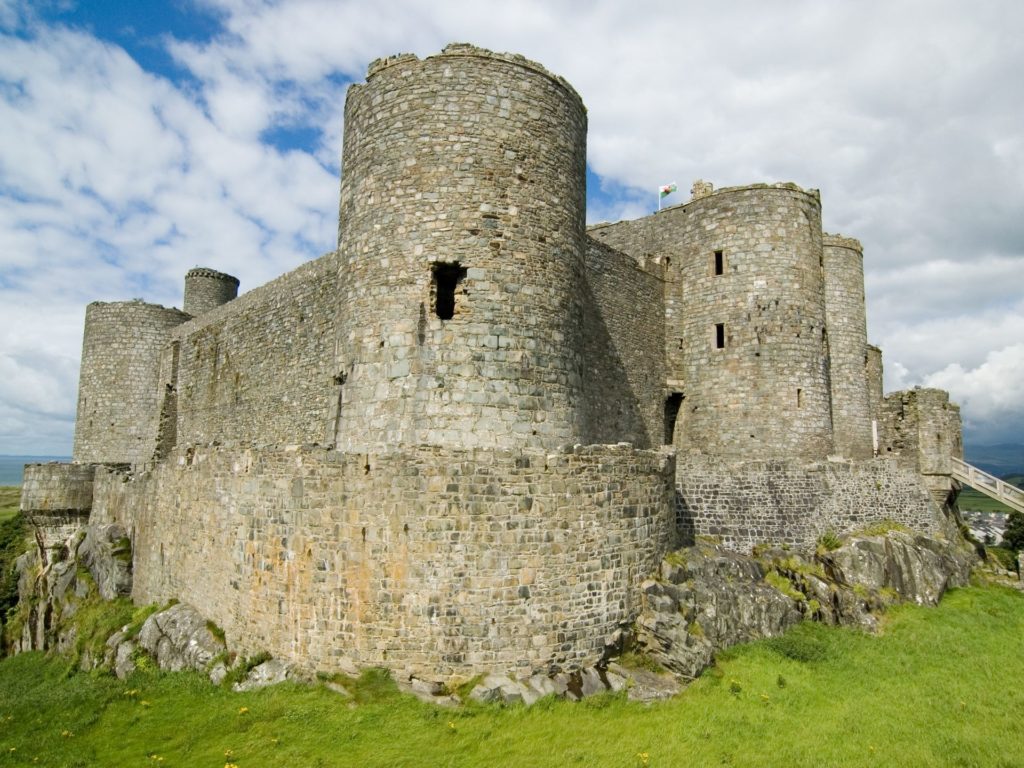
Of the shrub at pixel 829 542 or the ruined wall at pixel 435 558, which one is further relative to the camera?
the shrub at pixel 829 542

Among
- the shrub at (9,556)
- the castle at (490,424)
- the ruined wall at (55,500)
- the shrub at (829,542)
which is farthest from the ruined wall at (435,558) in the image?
the shrub at (9,556)

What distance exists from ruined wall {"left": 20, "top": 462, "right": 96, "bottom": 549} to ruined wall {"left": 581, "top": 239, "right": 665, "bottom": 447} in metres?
15.4

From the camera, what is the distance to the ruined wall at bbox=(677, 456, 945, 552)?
1595cm

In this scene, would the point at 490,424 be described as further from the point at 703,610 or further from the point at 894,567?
the point at 894,567

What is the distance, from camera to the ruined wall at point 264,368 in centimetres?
1833

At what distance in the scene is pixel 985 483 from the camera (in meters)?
19.7

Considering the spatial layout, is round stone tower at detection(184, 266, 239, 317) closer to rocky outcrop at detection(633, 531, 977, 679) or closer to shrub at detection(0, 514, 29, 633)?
shrub at detection(0, 514, 29, 633)

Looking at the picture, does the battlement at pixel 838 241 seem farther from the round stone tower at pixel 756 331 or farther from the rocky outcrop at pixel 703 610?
the rocky outcrop at pixel 703 610

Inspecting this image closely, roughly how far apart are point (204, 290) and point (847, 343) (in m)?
25.6

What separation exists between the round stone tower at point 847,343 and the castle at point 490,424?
1.55 m

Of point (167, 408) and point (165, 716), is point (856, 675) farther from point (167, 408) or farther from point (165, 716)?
point (167, 408)

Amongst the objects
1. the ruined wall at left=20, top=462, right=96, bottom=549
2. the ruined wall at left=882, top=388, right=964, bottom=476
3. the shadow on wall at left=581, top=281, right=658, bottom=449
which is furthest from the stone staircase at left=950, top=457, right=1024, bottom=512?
the ruined wall at left=20, top=462, right=96, bottom=549

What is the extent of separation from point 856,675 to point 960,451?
12588 millimetres

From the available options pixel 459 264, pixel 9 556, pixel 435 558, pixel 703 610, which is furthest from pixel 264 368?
pixel 9 556
